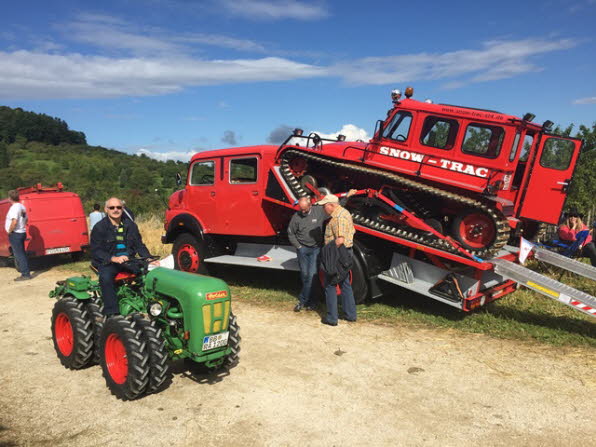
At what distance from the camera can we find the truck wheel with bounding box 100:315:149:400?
4.22 meters

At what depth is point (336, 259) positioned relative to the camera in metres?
6.72

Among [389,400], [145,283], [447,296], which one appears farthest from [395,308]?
[145,283]

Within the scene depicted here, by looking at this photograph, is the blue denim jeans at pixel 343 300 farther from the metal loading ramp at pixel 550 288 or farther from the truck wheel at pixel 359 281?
the metal loading ramp at pixel 550 288

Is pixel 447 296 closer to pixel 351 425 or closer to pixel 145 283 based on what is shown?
pixel 351 425

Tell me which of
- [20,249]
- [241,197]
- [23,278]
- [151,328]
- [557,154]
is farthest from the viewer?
[23,278]

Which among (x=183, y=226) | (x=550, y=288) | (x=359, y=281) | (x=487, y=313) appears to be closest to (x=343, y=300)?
(x=359, y=281)

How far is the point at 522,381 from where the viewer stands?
4977 millimetres

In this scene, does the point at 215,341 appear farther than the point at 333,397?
No

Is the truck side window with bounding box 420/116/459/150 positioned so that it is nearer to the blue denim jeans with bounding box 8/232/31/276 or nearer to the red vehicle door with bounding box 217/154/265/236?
the red vehicle door with bounding box 217/154/265/236

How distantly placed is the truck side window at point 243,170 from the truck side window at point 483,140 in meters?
3.89

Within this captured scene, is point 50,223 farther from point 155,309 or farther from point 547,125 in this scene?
point 547,125

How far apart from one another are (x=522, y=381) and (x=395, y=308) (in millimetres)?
2772

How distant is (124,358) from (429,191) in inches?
195

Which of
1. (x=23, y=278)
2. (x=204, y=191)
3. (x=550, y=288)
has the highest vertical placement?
(x=204, y=191)
